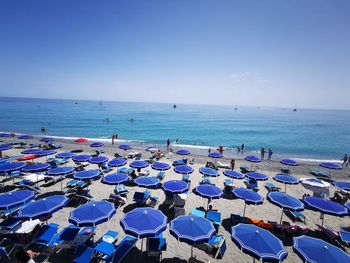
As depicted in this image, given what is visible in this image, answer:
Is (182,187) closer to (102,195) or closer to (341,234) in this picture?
(102,195)

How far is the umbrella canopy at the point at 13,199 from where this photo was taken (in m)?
8.67

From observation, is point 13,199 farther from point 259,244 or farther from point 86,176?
point 259,244

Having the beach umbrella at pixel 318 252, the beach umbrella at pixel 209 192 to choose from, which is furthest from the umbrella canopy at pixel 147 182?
the beach umbrella at pixel 318 252

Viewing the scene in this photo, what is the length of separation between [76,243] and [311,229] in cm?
1277

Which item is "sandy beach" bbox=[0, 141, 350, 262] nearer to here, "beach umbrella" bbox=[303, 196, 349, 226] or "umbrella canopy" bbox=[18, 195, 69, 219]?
"umbrella canopy" bbox=[18, 195, 69, 219]

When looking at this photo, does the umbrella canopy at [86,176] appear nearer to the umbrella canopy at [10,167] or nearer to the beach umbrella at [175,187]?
the umbrella canopy at [10,167]

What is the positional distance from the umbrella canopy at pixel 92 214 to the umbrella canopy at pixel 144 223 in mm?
984

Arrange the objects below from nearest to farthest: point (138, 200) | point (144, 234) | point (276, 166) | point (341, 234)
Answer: point (144, 234)
point (341, 234)
point (138, 200)
point (276, 166)

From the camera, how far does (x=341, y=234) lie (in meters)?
10.2

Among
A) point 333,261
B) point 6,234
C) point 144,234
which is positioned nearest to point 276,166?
point 333,261

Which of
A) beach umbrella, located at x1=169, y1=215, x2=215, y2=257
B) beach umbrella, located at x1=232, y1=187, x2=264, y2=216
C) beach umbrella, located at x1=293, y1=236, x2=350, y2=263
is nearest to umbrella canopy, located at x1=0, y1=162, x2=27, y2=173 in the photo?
beach umbrella, located at x1=169, y1=215, x2=215, y2=257

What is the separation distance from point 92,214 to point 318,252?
329 inches

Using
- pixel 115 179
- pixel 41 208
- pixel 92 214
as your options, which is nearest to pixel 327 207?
pixel 92 214

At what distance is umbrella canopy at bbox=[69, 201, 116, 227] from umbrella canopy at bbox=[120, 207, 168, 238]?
38.8 inches
